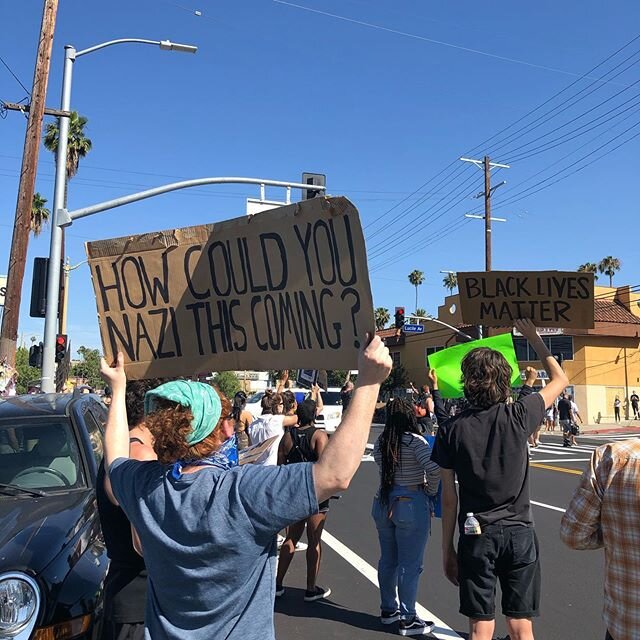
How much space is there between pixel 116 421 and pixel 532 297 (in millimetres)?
2714

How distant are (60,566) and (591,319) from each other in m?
3.37

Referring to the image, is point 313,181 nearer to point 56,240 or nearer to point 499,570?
point 56,240

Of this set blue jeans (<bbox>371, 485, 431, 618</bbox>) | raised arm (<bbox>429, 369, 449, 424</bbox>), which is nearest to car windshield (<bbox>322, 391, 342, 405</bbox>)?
raised arm (<bbox>429, 369, 449, 424</bbox>)

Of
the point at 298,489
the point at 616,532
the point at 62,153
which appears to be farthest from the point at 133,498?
the point at 62,153

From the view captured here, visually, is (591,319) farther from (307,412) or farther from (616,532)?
(307,412)

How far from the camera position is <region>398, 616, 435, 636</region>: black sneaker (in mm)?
4820

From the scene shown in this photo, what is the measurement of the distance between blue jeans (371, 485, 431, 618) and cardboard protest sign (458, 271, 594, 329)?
1.62 metres

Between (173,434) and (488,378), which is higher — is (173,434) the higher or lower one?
the lower one

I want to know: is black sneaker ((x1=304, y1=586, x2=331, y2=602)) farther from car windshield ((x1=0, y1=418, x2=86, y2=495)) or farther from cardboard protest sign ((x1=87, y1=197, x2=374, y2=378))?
cardboard protest sign ((x1=87, y1=197, x2=374, y2=378))

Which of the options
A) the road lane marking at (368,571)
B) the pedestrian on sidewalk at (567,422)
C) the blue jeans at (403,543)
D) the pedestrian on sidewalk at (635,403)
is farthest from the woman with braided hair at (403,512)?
the pedestrian on sidewalk at (635,403)

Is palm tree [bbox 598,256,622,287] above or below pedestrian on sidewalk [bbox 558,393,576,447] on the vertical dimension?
above

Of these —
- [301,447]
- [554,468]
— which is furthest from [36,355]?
[554,468]

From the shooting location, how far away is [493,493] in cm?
344

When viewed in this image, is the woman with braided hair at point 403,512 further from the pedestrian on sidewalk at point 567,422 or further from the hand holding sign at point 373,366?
the pedestrian on sidewalk at point 567,422
